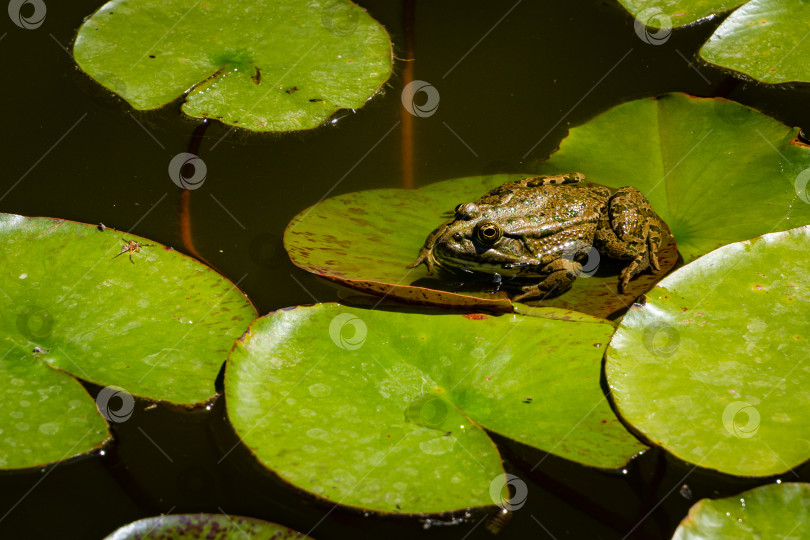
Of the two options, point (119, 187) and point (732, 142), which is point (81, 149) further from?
point (732, 142)

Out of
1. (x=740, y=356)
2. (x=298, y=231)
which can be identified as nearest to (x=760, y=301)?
(x=740, y=356)

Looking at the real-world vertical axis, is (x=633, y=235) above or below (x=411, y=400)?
above

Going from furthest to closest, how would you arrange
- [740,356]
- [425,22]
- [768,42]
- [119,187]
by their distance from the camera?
[425,22] → [768,42] → [119,187] → [740,356]

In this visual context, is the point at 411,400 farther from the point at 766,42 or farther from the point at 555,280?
the point at 766,42

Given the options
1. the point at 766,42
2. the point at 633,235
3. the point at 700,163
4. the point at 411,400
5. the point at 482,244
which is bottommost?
the point at 411,400

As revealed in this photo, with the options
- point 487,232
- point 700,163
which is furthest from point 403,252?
point 700,163

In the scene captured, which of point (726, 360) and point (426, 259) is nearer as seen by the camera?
point (726, 360)

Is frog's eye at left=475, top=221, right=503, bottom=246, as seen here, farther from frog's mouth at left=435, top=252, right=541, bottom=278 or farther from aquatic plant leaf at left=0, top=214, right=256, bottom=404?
aquatic plant leaf at left=0, top=214, right=256, bottom=404
